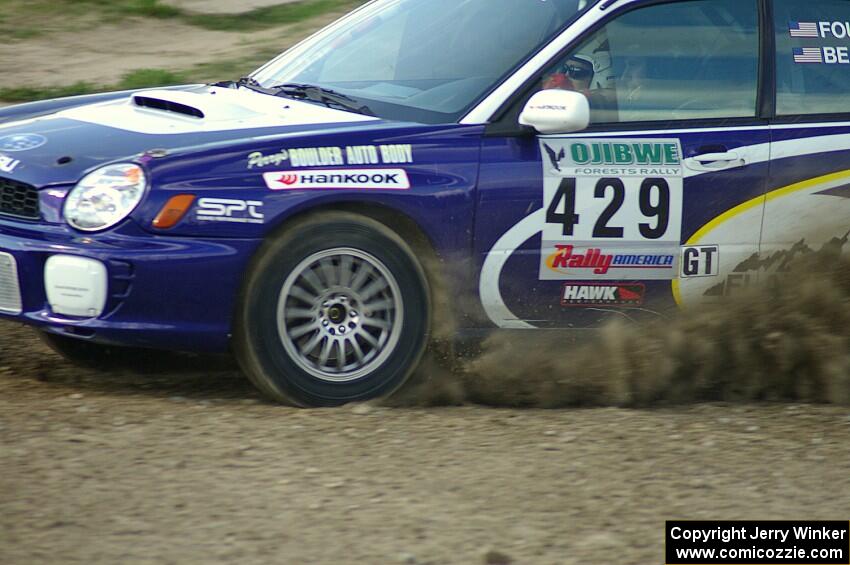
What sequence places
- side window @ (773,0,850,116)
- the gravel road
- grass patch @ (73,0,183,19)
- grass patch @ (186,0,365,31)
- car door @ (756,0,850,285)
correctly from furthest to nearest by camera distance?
grass patch @ (73,0,183,19) → grass patch @ (186,0,365,31) → side window @ (773,0,850,116) → car door @ (756,0,850,285) → the gravel road

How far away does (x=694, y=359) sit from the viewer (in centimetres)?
531

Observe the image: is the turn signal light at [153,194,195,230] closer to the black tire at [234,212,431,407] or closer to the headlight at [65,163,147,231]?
the headlight at [65,163,147,231]

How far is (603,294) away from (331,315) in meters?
1.14

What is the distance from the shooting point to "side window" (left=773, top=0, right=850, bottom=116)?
18.1 feet

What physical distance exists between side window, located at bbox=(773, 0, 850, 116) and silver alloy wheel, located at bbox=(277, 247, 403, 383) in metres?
1.92

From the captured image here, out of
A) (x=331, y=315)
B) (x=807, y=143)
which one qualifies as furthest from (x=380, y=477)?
(x=807, y=143)

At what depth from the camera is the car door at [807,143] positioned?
541cm

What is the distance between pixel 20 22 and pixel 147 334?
8899 millimetres

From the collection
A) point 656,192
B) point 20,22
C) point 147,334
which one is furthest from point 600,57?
point 20,22

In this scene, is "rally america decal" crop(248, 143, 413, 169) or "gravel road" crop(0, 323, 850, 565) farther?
"rally america decal" crop(248, 143, 413, 169)

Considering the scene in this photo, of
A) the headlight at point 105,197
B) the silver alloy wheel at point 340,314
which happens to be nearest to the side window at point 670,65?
the silver alloy wheel at point 340,314

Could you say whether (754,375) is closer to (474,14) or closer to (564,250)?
(564,250)

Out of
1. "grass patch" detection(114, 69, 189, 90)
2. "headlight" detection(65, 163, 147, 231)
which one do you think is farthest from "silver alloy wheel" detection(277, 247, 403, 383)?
"grass patch" detection(114, 69, 189, 90)

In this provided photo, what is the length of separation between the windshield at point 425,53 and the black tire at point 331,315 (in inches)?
24.8
